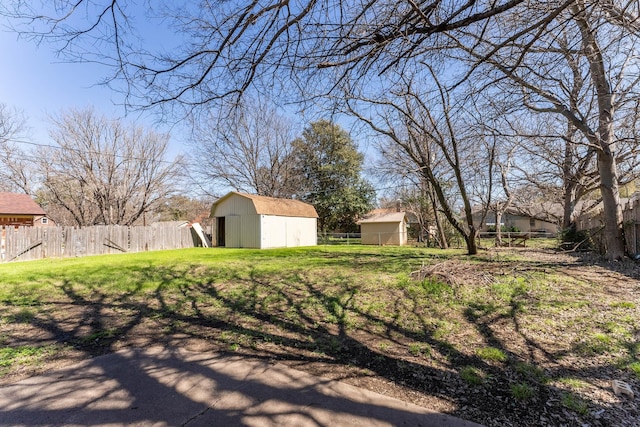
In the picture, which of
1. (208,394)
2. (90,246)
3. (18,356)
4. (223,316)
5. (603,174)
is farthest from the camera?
(90,246)

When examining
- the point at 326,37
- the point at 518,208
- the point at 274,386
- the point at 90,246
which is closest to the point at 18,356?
the point at 274,386

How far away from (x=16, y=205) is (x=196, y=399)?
71.6 feet

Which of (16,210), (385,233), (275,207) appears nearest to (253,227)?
(275,207)

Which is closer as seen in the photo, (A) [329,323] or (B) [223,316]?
(A) [329,323]

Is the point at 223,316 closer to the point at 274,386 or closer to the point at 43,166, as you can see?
the point at 274,386

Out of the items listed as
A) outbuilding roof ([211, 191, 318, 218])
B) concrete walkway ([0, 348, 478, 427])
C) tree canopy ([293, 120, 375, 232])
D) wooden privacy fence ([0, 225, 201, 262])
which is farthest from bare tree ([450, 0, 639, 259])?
tree canopy ([293, 120, 375, 232])

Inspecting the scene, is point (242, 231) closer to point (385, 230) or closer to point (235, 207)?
point (235, 207)

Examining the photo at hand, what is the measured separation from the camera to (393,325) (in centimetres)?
391

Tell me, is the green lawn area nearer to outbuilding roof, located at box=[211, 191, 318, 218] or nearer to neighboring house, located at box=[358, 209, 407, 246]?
outbuilding roof, located at box=[211, 191, 318, 218]

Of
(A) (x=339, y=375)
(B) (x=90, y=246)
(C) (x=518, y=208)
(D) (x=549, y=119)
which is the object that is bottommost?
(A) (x=339, y=375)

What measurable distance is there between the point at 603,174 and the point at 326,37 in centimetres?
779

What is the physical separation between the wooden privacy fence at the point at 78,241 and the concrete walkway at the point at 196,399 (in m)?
12.5

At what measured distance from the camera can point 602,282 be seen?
17.1 feet

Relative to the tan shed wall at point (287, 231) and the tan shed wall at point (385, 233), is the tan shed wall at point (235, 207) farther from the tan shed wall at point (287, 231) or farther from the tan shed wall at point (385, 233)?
the tan shed wall at point (385, 233)
